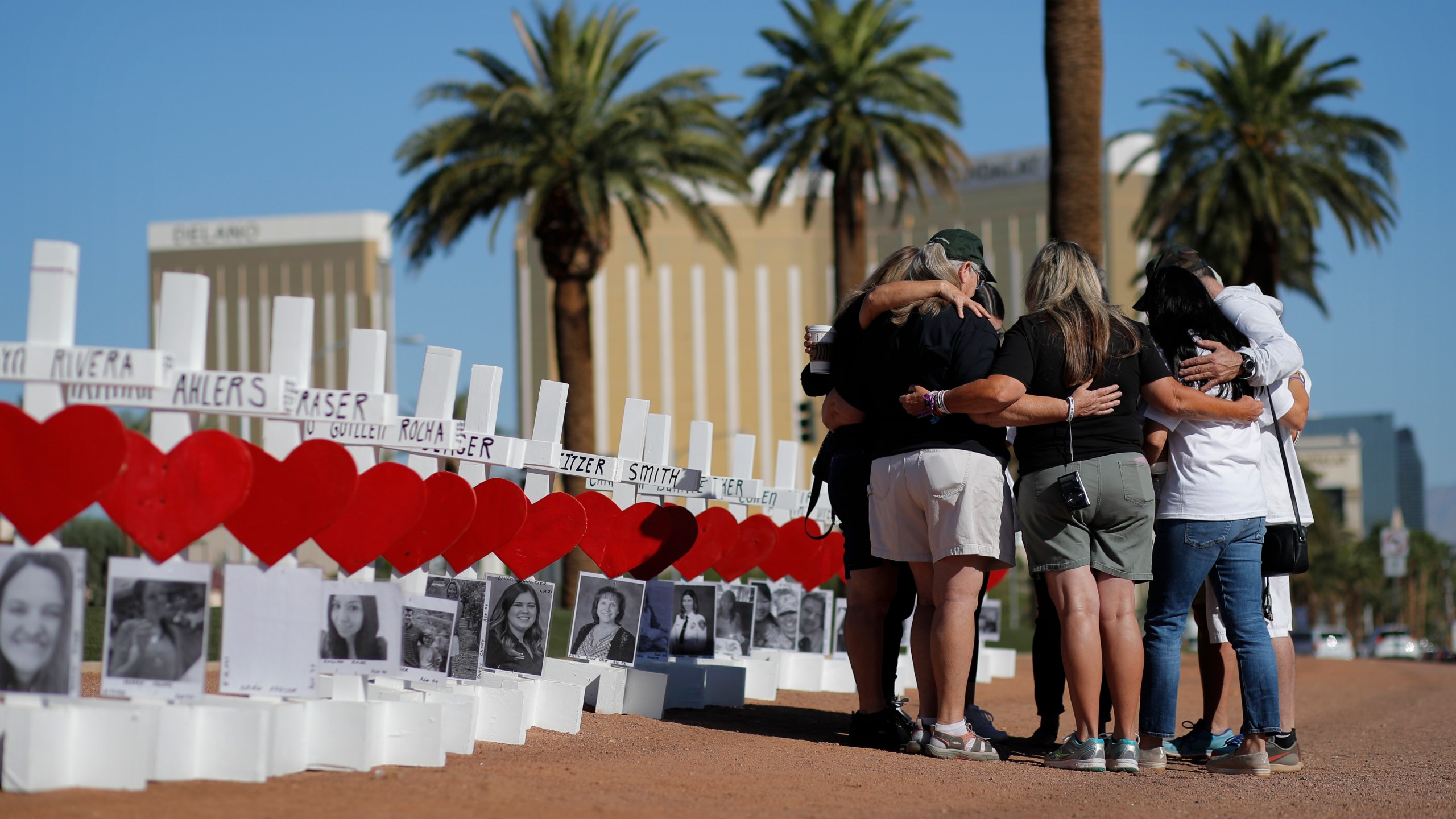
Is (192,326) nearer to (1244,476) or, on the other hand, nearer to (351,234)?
(1244,476)

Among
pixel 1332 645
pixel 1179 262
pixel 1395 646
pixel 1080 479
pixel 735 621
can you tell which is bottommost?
pixel 1395 646

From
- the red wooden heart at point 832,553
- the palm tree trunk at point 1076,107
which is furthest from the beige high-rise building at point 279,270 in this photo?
the red wooden heart at point 832,553

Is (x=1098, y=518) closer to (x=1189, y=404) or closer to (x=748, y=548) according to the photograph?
(x=1189, y=404)

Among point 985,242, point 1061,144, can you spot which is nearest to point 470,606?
point 1061,144

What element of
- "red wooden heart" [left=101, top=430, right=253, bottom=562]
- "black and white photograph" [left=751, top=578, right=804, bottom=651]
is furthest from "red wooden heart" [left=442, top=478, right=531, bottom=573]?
"black and white photograph" [left=751, top=578, right=804, bottom=651]

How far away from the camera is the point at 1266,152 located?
23.6 m

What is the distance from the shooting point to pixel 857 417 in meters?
5.56

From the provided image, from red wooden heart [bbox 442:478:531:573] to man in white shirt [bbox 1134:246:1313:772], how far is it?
8.34ft

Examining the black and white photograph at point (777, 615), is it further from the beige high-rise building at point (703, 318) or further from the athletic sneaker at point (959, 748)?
the beige high-rise building at point (703, 318)

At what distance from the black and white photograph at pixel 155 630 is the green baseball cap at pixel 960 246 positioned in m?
2.89

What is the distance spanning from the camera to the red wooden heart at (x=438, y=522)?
190 inches

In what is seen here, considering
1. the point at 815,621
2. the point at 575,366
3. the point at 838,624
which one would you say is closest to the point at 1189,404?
the point at 815,621

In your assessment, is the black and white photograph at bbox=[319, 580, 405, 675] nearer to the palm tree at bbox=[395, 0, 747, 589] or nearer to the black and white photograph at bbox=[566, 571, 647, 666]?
the black and white photograph at bbox=[566, 571, 647, 666]

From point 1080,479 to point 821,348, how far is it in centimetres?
130
